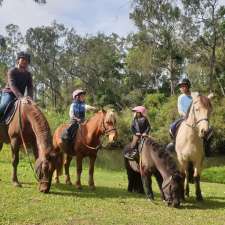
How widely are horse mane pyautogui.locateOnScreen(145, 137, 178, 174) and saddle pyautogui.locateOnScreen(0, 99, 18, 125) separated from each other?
3.52 meters

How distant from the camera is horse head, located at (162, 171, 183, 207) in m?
9.79

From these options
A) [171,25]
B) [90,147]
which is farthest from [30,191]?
[171,25]

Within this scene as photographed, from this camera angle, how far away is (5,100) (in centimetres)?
1173

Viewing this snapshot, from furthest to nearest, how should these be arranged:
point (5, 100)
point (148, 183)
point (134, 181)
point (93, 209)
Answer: point (134, 181) → point (5, 100) → point (148, 183) → point (93, 209)

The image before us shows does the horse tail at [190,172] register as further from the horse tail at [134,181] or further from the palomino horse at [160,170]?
the horse tail at [134,181]

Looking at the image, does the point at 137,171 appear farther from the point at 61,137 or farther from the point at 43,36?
the point at 43,36

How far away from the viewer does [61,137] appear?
12320 mm

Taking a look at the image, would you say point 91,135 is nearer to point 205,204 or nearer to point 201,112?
point 201,112

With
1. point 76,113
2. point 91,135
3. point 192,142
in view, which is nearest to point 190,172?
point 192,142

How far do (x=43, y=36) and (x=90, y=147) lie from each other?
73149 mm

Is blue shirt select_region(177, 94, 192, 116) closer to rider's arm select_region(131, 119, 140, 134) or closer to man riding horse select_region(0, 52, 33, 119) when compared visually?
rider's arm select_region(131, 119, 140, 134)

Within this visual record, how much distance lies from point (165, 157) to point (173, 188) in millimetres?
735

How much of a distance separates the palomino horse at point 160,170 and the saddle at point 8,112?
326 cm

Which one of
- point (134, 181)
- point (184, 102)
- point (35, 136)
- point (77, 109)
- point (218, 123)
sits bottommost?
point (134, 181)
